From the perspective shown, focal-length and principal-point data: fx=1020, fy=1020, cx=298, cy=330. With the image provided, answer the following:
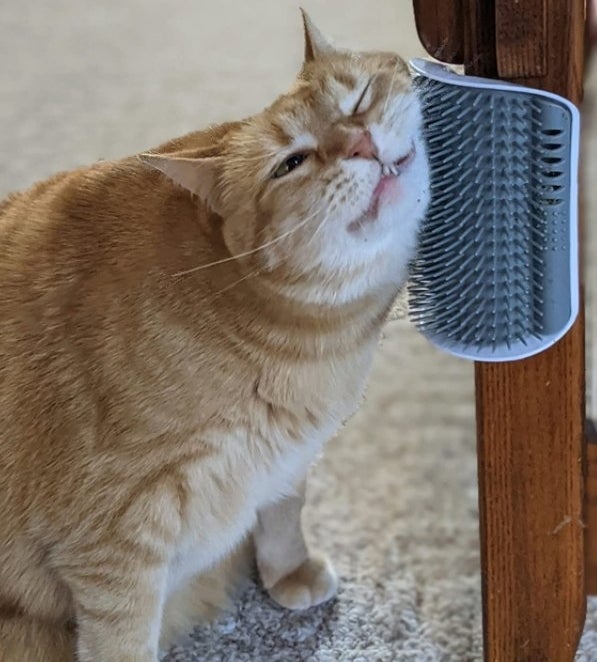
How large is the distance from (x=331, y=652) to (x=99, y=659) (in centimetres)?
27

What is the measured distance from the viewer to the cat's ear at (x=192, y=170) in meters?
0.79

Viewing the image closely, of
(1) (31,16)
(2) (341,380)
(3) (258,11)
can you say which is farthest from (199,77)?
(2) (341,380)

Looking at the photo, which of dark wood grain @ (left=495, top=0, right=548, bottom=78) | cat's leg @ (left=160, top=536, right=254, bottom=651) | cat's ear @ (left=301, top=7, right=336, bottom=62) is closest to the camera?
dark wood grain @ (left=495, top=0, right=548, bottom=78)

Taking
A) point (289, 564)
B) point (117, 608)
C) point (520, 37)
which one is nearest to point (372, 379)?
point (289, 564)

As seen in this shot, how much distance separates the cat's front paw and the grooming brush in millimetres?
383

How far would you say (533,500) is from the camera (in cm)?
92

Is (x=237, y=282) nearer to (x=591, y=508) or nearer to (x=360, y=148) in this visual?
(x=360, y=148)

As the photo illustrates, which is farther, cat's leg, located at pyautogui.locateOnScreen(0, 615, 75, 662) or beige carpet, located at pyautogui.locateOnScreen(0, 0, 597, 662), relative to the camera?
beige carpet, located at pyautogui.locateOnScreen(0, 0, 597, 662)

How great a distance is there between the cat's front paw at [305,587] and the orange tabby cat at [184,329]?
21cm

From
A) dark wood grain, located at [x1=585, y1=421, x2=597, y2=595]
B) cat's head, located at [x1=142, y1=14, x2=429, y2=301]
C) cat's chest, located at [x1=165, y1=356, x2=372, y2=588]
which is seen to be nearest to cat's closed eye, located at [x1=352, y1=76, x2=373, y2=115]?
cat's head, located at [x1=142, y1=14, x2=429, y2=301]

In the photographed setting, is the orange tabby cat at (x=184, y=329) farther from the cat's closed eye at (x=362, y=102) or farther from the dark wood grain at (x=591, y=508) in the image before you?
the dark wood grain at (x=591, y=508)

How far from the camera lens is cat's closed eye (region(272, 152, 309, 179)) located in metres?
0.80

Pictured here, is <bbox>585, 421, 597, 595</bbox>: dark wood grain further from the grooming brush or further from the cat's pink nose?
the cat's pink nose

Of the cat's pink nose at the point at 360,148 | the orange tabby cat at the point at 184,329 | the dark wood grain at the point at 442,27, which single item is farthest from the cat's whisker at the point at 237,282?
the dark wood grain at the point at 442,27
